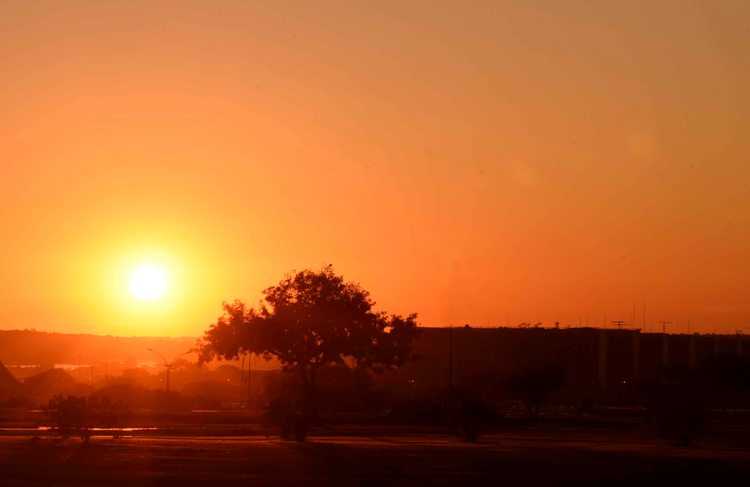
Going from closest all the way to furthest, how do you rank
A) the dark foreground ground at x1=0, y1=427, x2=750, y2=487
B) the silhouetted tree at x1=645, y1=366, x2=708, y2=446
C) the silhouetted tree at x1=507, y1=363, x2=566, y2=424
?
the dark foreground ground at x1=0, y1=427, x2=750, y2=487
the silhouetted tree at x1=645, y1=366, x2=708, y2=446
the silhouetted tree at x1=507, y1=363, x2=566, y2=424

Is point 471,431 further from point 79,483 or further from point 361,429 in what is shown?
point 79,483

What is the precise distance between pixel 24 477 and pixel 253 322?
33941 mm

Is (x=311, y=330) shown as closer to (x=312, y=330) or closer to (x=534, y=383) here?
(x=312, y=330)

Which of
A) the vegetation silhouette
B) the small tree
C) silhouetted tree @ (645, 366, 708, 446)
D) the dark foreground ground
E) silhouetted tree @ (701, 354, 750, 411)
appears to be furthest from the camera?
silhouetted tree @ (701, 354, 750, 411)

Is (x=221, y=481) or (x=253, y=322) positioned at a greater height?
(x=253, y=322)

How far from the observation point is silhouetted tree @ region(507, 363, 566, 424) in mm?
84312

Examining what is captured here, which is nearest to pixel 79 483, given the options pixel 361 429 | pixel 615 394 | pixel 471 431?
pixel 471 431

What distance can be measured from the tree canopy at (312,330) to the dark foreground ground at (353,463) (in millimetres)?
18700

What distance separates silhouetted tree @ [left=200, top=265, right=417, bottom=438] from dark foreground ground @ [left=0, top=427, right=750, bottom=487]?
18.7 m

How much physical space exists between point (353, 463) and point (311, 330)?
29.7 meters

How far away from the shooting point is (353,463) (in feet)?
119

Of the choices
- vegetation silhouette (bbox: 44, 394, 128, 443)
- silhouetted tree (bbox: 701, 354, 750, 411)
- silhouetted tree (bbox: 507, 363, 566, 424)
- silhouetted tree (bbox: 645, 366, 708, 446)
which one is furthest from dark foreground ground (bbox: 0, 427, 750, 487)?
silhouetted tree (bbox: 701, 354, 750, 411)

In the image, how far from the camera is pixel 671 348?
14188cm

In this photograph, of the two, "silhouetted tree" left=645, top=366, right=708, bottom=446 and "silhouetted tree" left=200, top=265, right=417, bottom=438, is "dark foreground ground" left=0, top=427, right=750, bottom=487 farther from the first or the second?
"silhouetted tree" left=200, top=265, right=417, bottom=438
